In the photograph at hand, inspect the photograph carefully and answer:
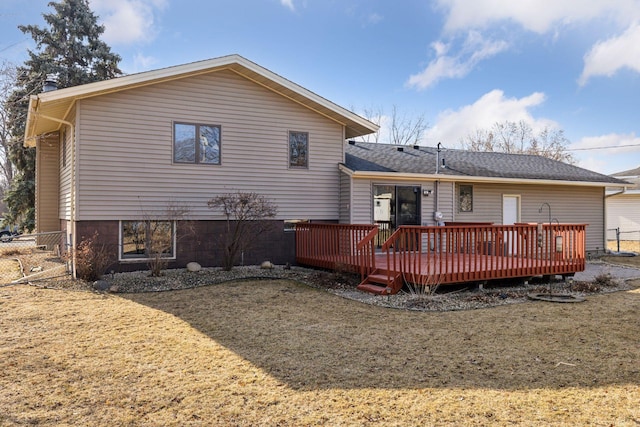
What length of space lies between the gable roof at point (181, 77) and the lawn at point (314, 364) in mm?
4407

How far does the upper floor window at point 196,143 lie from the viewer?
34.1ft

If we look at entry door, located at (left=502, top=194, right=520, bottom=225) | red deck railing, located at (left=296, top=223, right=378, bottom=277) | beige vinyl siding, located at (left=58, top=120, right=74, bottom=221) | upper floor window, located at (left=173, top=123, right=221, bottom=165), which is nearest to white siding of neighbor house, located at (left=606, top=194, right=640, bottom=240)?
entry door, located at (left=502, top=194, right=520, bottom=225)

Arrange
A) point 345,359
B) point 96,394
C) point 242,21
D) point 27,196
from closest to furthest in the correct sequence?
point 96,394
point 345,359
point 242,21
point 27,196

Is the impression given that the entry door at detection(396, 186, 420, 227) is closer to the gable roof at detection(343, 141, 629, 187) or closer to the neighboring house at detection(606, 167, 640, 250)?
the gable roof at detection(343, 141, 629, 187)

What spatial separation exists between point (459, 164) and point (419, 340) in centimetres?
1084

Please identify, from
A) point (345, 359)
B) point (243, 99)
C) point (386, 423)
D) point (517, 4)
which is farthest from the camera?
point (517, 4)

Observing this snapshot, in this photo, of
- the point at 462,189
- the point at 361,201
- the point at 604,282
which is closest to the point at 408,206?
the point at 361,201

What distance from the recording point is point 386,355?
15.2 feet

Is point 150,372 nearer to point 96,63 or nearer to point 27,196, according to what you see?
point 27,196

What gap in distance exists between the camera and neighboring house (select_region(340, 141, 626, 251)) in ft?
39.5

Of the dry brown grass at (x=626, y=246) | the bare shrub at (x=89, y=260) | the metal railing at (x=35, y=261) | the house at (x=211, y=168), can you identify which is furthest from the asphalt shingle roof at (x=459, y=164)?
the metal railing at (x=35, y=261)

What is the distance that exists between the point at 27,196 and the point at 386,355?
1913cm

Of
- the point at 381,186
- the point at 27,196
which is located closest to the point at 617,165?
the point at 381,186

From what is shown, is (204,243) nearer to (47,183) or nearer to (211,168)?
(211,168)
